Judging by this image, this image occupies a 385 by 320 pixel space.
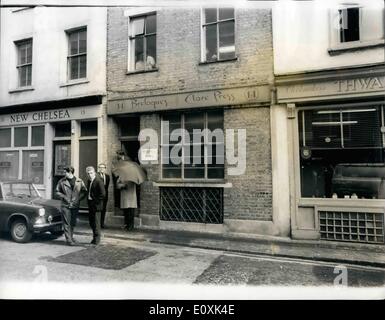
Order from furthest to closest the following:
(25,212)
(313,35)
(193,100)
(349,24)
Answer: (193,100), (25,212), (313,35), (349,24)

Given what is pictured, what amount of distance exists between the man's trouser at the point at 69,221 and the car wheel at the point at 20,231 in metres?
0.62

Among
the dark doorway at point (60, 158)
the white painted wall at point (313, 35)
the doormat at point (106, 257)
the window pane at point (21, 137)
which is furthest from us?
the dark doorway at point (60, 158)

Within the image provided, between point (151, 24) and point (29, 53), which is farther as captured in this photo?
point (151, 24)

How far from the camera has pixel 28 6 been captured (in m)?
4.90

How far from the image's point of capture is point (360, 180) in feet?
17.4

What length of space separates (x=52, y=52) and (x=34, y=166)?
2.30 meters

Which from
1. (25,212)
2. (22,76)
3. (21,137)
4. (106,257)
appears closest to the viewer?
(106,257)

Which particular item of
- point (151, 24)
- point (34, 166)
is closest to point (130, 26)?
point (151, 24)

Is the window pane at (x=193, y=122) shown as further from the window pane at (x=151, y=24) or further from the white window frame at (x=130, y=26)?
the window pane at (x=151, y=24)

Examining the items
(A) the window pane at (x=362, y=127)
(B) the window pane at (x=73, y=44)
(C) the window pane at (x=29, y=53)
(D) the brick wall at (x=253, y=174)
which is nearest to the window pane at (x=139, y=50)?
(B) the window pane at (x=73, y=44)

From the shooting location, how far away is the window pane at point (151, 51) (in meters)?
6.14

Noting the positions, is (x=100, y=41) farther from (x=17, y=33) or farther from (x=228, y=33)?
(x=228, y=33)

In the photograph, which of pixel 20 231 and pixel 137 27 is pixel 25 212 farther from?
pixel 137 27

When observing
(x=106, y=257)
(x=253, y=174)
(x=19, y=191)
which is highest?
(x=253, y=174)
